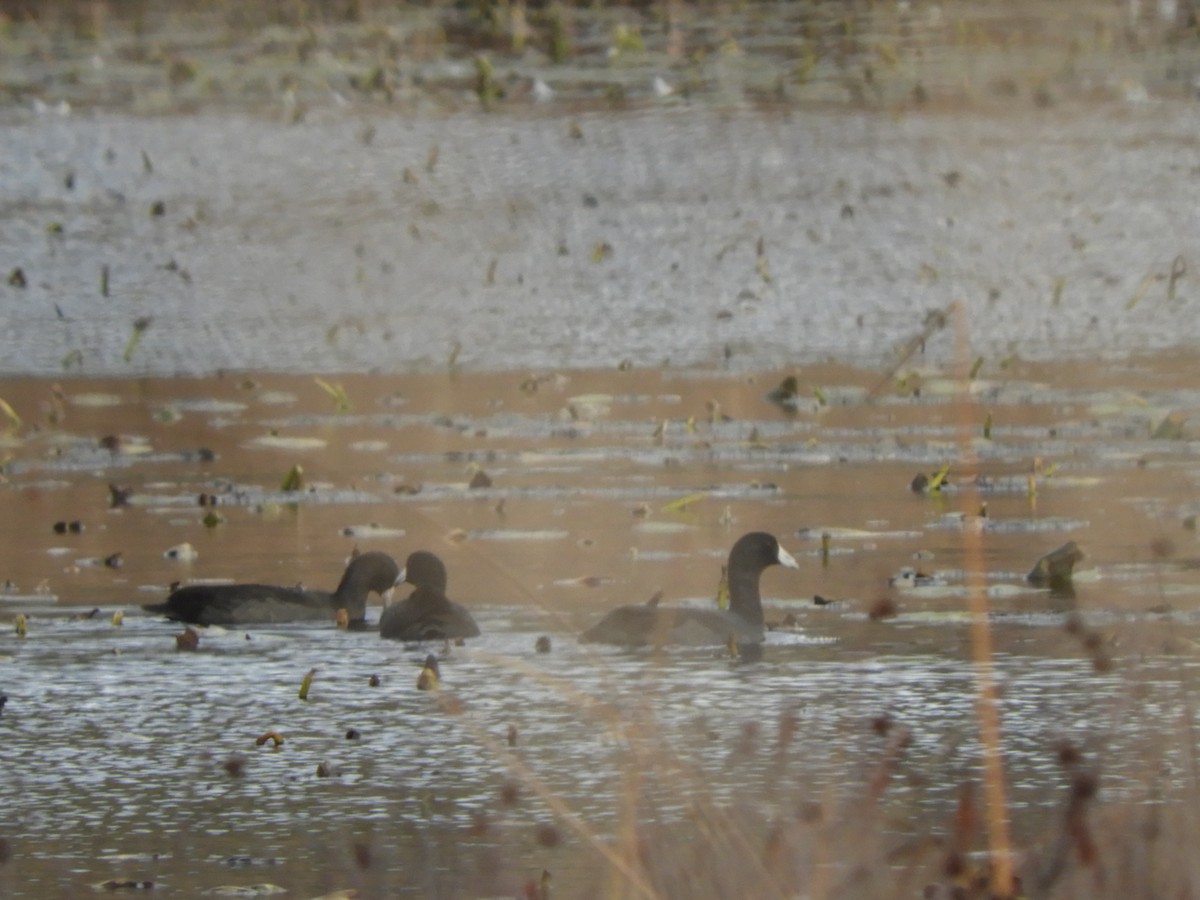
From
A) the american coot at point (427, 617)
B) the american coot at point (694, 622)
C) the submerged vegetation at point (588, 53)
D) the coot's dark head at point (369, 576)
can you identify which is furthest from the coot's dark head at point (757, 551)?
the submerged vegetation at point (588, 53)

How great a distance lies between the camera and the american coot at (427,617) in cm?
869

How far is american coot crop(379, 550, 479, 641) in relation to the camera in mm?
8688

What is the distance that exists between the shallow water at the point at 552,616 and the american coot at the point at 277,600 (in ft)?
0.27

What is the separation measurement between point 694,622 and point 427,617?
2.63ft

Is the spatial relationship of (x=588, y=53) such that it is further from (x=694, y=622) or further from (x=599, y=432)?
(x=694, y=622)

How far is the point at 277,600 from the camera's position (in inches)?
356

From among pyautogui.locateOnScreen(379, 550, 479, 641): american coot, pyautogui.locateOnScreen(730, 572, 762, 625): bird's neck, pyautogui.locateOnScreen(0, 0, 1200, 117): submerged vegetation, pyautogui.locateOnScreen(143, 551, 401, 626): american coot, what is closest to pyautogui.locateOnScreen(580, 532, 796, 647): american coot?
pyautogui.locateOnScreen(730, 572, 762, 625): bird's neck

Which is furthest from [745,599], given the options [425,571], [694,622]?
[425,571]

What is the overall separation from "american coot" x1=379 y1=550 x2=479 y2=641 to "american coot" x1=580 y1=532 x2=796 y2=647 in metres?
0.41

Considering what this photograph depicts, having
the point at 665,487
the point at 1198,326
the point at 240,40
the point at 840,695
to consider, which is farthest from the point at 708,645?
the point at 240,40

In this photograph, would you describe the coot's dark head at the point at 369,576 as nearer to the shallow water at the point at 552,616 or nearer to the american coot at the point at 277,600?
the american coot at the point at 277,600

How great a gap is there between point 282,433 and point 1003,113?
7763 millimetres

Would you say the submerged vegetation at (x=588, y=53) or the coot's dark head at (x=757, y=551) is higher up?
the submerged vegetation at (x=588, y=53)

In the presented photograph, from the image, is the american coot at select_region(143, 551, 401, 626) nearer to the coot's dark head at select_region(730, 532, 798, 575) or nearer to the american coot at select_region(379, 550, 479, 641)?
the american coot at select_region(379, 550, 479, 641)
